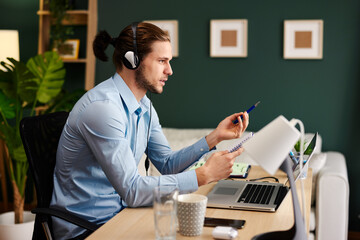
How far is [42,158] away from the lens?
5.86ft

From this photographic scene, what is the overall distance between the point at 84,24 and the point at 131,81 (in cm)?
226

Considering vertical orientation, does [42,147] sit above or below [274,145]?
below

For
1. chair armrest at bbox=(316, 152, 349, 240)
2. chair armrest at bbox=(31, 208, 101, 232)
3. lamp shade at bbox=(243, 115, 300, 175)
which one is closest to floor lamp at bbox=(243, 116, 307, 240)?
lamp shade at bbox=(243, 115, 300, 175)

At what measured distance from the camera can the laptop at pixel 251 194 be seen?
1586 millimetres

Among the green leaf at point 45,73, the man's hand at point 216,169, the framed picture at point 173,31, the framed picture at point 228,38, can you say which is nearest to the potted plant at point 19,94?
the green leaf at point 45,73

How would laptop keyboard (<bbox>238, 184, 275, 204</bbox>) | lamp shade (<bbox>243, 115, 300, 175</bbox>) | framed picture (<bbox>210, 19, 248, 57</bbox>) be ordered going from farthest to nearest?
framed picture (<bbox>210, 19, 248, 57</bbox>) → laptop keyboard (<bbox>238, 184, 275, 204</bbox>) → lamp shade (<bbox>243, 115, 300, 175</bbox>)

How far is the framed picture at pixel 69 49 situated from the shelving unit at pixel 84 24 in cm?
5

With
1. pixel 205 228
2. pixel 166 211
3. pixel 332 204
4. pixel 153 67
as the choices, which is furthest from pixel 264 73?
pixel 166 211

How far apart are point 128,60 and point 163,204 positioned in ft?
2.49

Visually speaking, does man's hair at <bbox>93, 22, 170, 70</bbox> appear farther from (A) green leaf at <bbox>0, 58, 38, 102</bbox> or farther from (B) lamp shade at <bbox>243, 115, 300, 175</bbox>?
(A) green leaf at <bbox>0, 58, 38, 102</bbox>

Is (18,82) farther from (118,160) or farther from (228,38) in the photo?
(118,160)

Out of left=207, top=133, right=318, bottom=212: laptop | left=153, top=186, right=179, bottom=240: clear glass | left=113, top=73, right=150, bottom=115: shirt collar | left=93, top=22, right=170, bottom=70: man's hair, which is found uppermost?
left=93, top=22, right=170, bottom=70: man's hair

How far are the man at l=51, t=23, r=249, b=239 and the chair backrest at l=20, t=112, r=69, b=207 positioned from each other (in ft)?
0.14

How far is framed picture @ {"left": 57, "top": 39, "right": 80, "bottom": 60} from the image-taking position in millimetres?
3887
